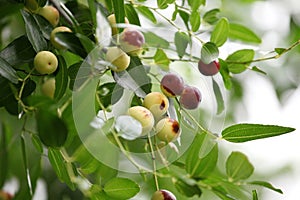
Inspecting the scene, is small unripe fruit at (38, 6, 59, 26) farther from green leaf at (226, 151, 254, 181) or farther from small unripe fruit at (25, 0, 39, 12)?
green leaf at (226, 151, 254, 181)

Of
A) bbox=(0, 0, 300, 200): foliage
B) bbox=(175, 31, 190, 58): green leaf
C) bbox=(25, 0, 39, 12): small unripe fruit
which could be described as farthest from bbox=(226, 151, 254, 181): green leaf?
bbox=(25, 0, 39, 12): small unripe fruit

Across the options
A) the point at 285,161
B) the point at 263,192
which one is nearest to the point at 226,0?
the point at 263,192

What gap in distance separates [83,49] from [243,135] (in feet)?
0.54

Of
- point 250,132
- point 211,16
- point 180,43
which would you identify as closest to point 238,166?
point 250,132

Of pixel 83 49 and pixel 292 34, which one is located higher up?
pixel 83 49

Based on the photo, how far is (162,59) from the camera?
1.88 feet

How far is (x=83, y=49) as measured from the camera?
0.47 metres

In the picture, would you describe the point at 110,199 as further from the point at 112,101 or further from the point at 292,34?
the point at 292,34

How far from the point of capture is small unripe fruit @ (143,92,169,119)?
48cm

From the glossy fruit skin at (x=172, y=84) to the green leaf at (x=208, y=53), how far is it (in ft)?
0.12

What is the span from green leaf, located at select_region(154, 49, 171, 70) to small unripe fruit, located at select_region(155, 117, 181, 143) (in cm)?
9

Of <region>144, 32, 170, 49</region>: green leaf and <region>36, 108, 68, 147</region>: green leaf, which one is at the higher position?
<region>36, 108, 68, 147</region>: green leaf

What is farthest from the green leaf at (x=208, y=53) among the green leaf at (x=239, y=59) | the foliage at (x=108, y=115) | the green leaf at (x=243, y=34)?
the green leaf at (x=243, y=34)

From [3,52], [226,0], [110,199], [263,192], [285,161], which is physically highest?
[3,52]
